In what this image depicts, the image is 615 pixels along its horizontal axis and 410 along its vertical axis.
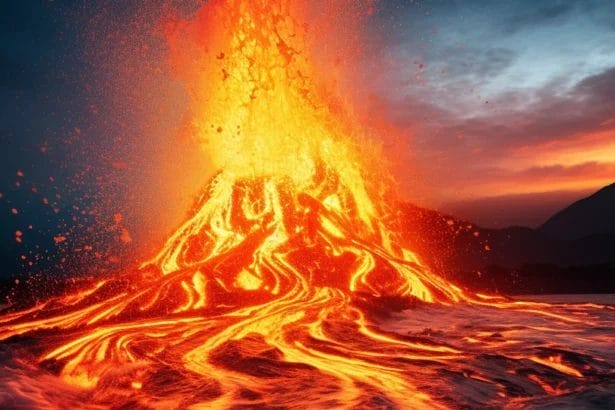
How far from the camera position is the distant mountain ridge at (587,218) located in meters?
100

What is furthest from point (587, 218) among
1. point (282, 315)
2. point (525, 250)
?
point (282, 315)

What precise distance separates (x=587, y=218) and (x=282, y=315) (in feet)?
350

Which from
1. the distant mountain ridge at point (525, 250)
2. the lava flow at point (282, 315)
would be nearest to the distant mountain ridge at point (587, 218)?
the distant mountain ridge at point (525, 250)

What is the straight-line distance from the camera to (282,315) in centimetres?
1530

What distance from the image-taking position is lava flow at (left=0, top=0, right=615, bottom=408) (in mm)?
8625

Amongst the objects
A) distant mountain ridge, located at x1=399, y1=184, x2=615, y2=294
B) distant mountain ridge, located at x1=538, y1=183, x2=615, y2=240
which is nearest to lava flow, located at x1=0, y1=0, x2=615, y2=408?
distant mountain ridge, located at x1=399, y1=184, x2=615, y2=294

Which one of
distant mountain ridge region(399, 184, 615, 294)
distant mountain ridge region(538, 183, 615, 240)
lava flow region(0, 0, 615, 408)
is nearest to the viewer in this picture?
lava flow region(0, 0, 615, 408)

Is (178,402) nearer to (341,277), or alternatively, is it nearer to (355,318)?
(355,318)

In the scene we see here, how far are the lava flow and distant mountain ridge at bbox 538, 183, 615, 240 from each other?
86842mm

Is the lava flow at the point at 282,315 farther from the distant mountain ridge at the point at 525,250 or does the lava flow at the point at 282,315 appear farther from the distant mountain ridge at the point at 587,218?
the distant mountain ridge at the point at 587,218

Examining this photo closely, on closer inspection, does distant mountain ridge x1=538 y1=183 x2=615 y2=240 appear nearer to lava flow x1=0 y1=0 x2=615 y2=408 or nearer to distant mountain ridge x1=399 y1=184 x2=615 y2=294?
distant mountain ridge x1=399 y1=184 x2=615 y2=294

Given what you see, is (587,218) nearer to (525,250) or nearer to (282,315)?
(525,250)

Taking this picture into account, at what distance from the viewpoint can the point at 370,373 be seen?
948cm

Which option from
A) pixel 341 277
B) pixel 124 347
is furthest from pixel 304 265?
pixel 124 347
